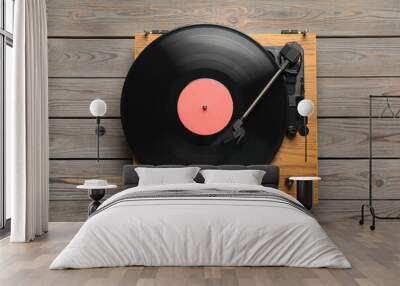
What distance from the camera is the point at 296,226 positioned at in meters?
3.78

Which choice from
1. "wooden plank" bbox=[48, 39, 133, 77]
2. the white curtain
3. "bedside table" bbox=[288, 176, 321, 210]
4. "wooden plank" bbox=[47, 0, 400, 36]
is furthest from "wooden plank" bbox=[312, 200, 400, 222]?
the white curtain

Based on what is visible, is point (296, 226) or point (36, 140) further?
point (36, 140)

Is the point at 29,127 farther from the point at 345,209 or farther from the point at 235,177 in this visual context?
the point at 345,209

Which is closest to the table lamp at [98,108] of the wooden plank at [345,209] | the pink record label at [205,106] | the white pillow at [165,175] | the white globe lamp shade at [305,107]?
the white pillow at [165,175]

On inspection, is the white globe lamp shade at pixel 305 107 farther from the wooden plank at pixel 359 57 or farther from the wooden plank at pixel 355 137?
the wooden plank at pixel 359 57

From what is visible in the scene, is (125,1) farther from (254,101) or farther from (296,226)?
(296,226)

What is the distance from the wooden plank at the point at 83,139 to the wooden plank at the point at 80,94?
10 cm

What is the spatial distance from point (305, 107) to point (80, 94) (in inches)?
93.4

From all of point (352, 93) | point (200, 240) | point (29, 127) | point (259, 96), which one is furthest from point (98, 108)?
point (352, 93)

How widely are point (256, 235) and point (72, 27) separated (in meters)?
3.44

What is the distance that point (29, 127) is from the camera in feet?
16.2

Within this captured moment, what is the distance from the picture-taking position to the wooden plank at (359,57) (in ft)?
19.8

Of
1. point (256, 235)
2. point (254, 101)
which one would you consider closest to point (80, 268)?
point (256, 235)

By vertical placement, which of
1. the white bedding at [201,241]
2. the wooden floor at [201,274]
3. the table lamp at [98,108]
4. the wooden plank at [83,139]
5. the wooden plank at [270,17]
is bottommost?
the wooden floor at [201,274]
